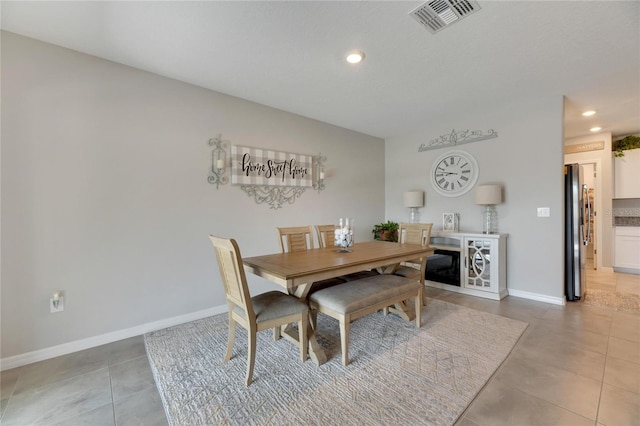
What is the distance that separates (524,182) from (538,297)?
1477mm

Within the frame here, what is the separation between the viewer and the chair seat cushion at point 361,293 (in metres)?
2.07

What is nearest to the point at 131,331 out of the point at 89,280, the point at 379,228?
the point at 89,280

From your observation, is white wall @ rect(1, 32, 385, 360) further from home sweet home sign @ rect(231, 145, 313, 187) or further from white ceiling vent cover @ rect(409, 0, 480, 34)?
white ceiling vent cover @ rect(409, 0, 480, 34)

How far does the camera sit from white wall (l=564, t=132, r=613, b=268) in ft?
15.6

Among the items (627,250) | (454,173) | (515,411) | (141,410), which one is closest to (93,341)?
(141,410)

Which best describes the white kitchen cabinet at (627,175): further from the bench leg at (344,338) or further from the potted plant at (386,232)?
the bench leg at (344,338)

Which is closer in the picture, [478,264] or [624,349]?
[624,349]

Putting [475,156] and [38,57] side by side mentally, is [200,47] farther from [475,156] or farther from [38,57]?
[475,156]

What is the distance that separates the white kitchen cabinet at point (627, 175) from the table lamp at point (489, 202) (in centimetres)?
307

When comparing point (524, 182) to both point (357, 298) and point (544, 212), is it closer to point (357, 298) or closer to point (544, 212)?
point (544, 212)

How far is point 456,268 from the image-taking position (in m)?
3.84

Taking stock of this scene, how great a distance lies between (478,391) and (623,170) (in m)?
5.62

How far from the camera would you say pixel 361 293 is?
2.21 meters

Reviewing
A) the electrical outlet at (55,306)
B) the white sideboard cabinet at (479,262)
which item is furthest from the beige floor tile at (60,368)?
the white sideboard cabinet at (479,262)
